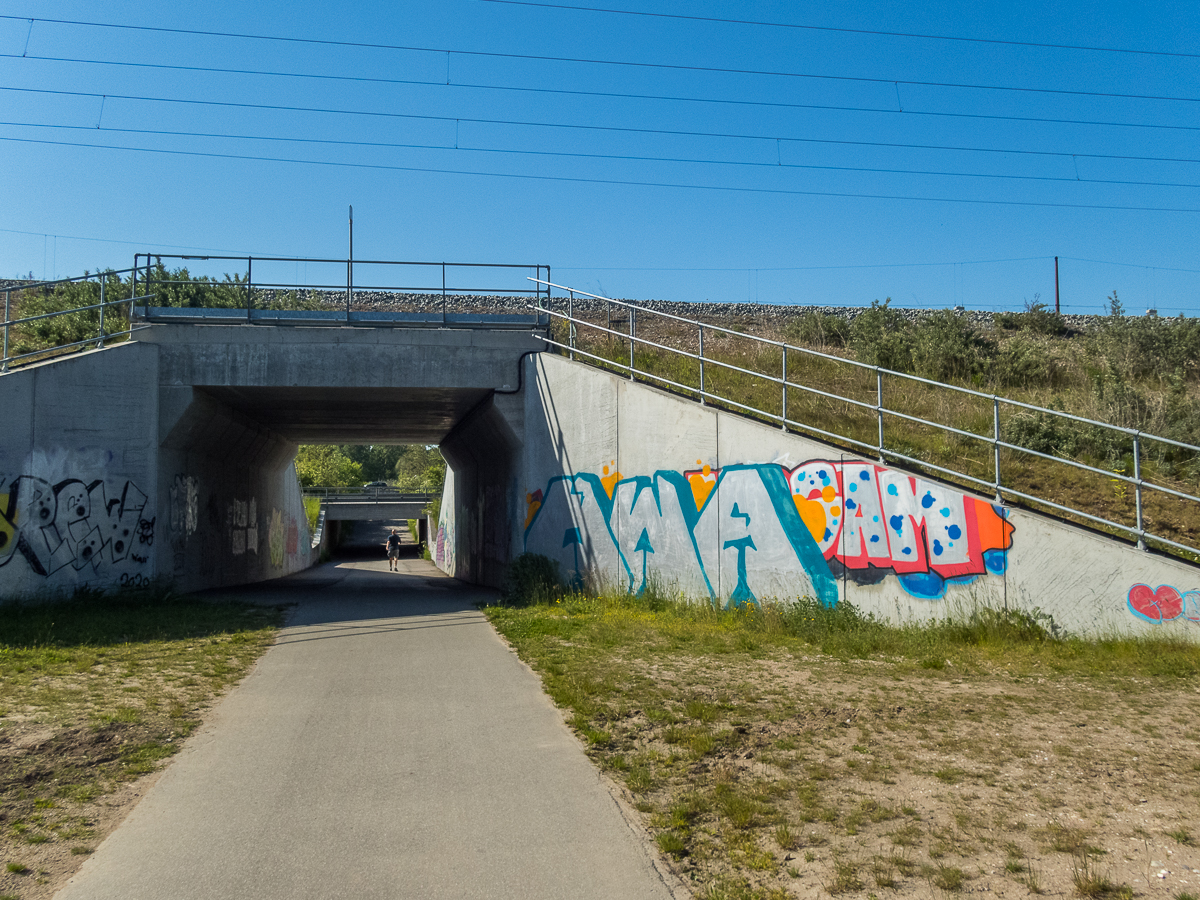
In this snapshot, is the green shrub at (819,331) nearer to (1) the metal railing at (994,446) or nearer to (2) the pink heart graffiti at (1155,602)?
(1) the metal railing at (994,446)

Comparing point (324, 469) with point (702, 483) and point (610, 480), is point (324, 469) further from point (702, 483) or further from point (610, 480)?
point (702, 483)

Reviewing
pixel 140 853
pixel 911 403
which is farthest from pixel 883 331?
pixel 140 853

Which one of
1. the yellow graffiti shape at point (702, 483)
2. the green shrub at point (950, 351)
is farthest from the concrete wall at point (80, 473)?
the green shrub at point (950, 351)

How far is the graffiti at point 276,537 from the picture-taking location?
2938cm

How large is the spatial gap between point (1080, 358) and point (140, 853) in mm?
19208

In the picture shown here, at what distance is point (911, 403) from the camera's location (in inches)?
545

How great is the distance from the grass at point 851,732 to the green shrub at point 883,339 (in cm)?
912

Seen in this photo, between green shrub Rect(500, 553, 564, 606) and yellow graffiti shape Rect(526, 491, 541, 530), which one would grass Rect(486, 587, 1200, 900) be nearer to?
green shrub Rect(500, 553, 564, 606)

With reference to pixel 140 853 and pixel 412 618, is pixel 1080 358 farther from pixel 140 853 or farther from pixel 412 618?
pixel 140 853

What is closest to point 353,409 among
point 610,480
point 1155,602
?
point 610,480

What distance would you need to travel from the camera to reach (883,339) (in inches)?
730

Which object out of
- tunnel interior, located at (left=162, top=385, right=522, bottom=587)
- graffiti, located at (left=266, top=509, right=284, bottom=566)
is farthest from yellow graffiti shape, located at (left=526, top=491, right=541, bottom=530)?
graffiti, located at (left=266, top=509, right=284, bottom=566)

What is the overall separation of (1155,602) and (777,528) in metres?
4.12

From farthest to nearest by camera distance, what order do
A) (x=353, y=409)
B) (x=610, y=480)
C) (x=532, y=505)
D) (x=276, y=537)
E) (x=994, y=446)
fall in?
(x=276, y=537), (x=353, y=409), (x=532, y=505), (x=610, y=480), (x=994, y=446)
